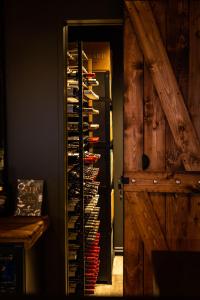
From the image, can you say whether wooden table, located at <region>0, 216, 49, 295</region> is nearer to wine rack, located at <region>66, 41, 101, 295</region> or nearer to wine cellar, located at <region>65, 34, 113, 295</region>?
wine cellar, located at <region>65, 34, 113, 295</region>

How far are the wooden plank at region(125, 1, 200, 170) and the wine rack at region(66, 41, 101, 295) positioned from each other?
2.58ft

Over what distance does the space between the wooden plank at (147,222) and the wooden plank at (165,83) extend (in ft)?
1.31

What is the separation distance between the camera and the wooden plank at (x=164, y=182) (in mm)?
3318

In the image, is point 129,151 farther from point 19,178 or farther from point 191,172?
point 19,178

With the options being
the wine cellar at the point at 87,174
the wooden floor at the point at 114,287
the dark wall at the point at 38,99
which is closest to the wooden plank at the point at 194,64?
the dark wall at the point at 38,99

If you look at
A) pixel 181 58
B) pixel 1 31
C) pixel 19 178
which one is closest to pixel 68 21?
pixel 1 31

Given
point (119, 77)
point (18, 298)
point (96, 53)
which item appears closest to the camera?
point (18, 298)

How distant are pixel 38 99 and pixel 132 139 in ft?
2.64

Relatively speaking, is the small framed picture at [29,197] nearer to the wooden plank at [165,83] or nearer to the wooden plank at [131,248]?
the wooden plank at [131,248]

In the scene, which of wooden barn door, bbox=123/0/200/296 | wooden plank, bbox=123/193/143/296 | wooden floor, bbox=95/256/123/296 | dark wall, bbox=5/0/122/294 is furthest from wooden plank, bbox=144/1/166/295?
wooden floor, bbox=95/256/123/296

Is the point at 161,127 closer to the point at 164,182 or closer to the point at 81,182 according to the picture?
the point at 164,182

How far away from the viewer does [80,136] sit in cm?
403

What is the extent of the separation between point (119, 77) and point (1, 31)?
8.08ft

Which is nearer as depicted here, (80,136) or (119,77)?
(80,136)
